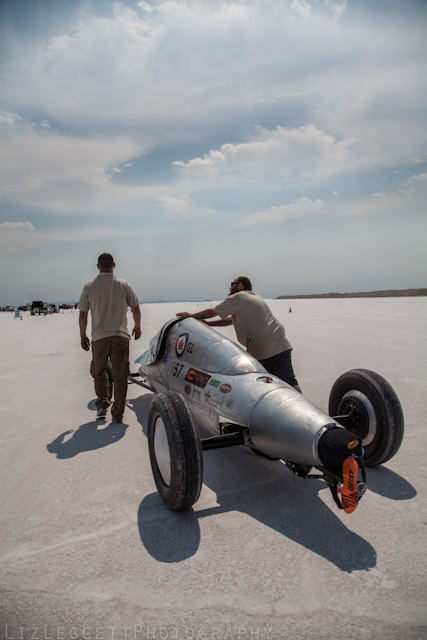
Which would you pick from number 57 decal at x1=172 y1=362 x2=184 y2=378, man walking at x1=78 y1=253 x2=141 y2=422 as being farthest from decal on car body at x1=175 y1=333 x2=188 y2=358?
man walking at x1=78 y1=253 x2=141 y2=422

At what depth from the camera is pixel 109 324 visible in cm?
520

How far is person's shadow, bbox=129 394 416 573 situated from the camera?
7.88ft

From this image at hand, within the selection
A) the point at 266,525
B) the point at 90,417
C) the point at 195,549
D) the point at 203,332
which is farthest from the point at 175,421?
the point at 90,417

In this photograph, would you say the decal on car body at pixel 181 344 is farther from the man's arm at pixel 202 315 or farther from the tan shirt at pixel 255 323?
the tan shirt at pixel 255 323

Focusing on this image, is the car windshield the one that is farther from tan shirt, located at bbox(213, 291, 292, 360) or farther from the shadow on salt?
the shadow on salt

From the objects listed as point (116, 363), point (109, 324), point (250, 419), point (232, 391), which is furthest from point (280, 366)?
point (109, 324)

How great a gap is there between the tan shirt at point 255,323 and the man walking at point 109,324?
4.93 feet

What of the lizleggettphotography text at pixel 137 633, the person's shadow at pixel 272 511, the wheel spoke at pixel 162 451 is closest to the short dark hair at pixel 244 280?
the person's shadow at pixel 272 511

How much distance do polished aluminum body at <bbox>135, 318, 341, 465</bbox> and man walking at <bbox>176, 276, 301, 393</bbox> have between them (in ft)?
1.83

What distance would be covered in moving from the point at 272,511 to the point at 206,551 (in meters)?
0.70

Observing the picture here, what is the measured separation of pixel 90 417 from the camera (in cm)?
545

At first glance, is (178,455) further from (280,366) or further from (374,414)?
(280,366)

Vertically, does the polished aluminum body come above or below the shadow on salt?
above

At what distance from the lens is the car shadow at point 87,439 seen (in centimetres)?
422
